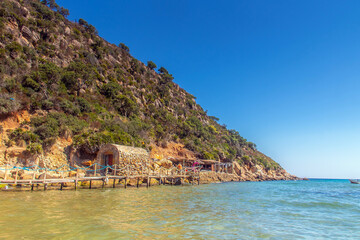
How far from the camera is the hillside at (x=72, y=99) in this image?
72.3 ft

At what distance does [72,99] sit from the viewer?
1226 inches

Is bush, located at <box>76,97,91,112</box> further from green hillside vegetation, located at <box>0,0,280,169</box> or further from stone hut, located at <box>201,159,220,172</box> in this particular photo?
stone hut, located at <box>201,159,220,172</box>

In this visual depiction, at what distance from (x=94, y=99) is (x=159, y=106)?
19.3 m

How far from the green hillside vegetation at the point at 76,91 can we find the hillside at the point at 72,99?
0.10 meters

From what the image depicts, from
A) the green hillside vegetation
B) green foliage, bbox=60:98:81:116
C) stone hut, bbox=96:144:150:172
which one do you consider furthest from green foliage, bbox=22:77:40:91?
stone hut, bbox=96:144:150:172

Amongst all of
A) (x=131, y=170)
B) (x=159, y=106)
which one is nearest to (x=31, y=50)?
(x=131, y=170)

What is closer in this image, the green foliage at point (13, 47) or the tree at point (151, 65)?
the green foliage at point (13, 47)

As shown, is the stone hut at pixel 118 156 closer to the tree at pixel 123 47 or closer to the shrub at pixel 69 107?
the shrub at pixel 69 107

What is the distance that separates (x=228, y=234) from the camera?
6.36m

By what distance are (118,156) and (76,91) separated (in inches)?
657

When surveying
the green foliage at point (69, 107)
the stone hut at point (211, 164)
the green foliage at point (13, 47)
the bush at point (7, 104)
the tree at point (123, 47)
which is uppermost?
the tree at point (123, 47)

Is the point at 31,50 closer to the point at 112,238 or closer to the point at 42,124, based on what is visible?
the point at 42,124

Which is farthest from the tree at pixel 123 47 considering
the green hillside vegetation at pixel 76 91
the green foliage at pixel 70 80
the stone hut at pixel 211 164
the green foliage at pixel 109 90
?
the stone hut at pixel 211 164

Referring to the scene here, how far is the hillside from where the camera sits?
72.3 feet
